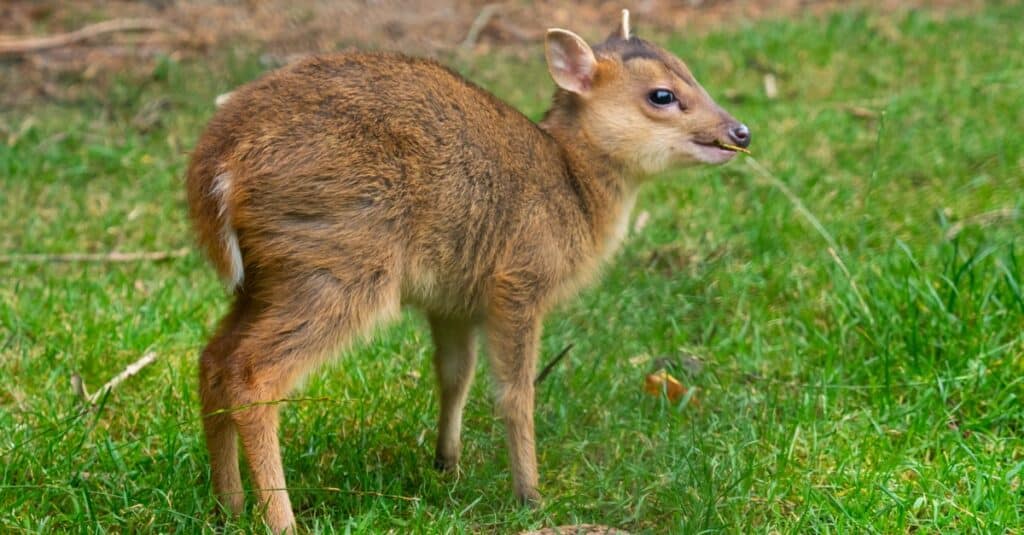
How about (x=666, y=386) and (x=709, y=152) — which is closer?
(x=709, y=152)

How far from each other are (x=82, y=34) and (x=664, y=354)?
5.30 metres

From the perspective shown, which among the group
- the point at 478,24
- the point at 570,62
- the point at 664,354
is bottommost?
the point at 664,354

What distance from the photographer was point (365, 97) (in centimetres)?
418

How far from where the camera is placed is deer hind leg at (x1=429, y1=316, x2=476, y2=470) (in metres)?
4.83

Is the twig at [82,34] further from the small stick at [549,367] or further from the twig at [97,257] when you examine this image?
the small stick at [549,367]

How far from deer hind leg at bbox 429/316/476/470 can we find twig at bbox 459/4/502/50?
5.02 metres

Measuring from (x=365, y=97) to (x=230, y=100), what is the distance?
0.43 m

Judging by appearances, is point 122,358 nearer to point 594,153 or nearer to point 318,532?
point 318,532

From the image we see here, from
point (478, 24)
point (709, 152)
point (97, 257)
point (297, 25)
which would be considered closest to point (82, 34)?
point (297, 25)

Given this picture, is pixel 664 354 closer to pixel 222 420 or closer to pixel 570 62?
pixel 570 62

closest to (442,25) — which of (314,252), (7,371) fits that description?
(7,371)

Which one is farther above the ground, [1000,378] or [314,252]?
[314,252]

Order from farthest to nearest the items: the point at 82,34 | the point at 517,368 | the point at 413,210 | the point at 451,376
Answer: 1. the point at 82,34
2. the point at 451,376
3. the point at 517,368
4. the point at 413,210

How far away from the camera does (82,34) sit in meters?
9.04
